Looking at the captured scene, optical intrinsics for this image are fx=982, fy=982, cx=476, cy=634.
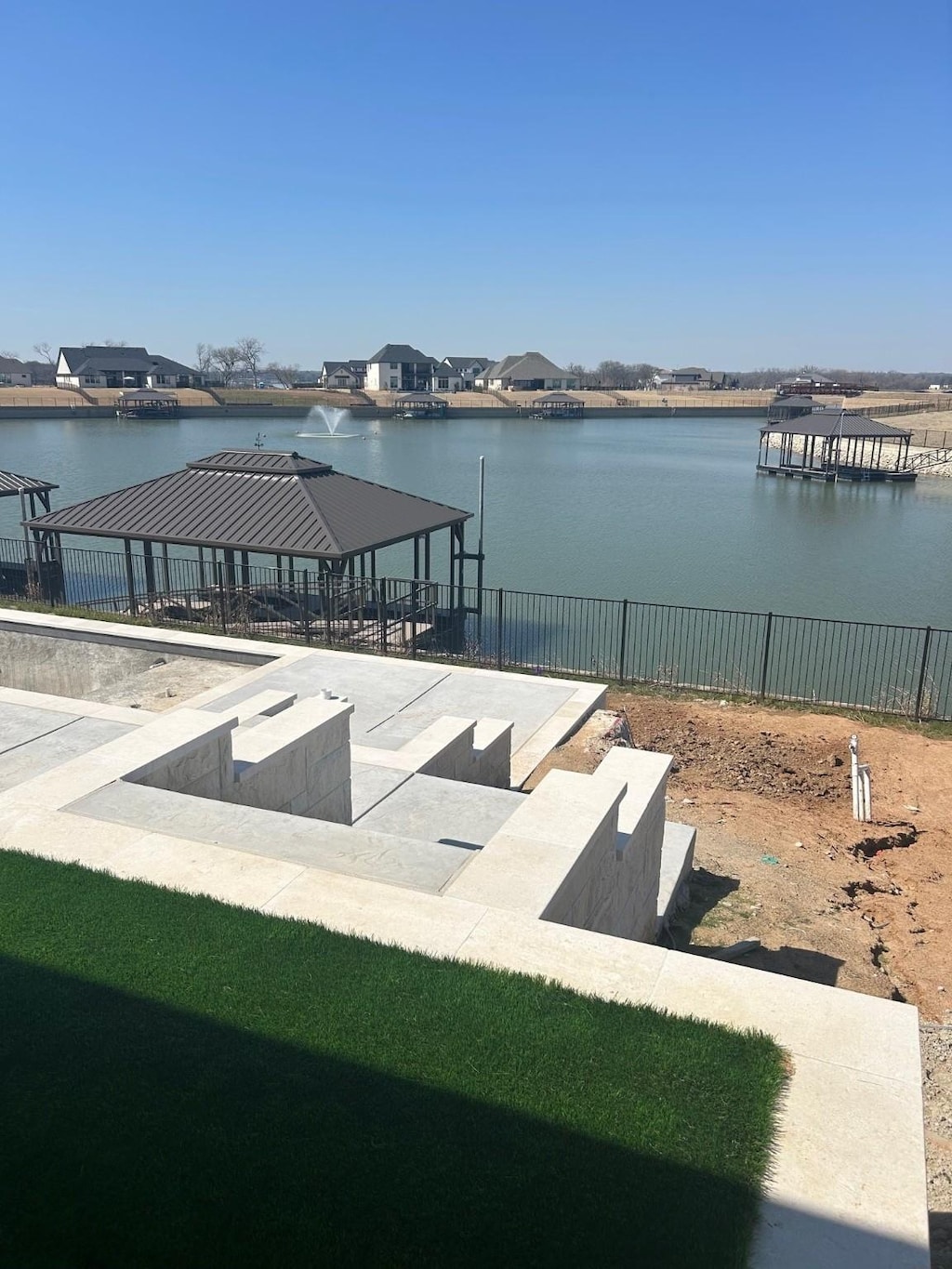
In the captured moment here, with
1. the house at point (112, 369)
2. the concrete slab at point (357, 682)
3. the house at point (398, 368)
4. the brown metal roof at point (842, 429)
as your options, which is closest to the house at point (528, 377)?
the house at point (398, 368)

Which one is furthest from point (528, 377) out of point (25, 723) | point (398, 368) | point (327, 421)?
point (25, 723)

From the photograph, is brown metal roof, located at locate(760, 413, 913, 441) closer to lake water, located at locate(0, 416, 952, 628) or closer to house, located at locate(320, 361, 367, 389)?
lake water, located at locate(0, 416, 952, 628)

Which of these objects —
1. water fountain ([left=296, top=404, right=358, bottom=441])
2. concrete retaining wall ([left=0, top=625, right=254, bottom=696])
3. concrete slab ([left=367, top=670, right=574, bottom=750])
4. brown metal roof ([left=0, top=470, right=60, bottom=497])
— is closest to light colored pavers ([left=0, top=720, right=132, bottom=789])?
concrete slab ([left=367, top=670, right=574, bottom=750])

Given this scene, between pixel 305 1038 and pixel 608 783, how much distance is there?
10.5 ft

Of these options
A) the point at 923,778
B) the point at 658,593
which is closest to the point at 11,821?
the point at 923,778

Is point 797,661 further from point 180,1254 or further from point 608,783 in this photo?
point 180,1254

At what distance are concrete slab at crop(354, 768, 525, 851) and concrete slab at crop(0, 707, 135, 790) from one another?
278 centimetres

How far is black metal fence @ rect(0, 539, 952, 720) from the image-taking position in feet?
55.7

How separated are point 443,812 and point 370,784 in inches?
39.9

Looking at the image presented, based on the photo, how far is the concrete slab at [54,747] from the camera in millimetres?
8839

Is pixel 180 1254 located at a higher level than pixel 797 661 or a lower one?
higher

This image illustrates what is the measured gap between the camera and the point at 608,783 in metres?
6.95

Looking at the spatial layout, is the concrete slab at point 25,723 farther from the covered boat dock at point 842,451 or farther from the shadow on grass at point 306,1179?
the covered boat dock at point 842,451

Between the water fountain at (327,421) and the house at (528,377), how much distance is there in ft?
121
